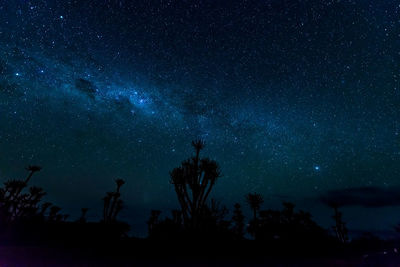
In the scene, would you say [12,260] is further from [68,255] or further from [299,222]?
[299,222]

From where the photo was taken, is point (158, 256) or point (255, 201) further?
point (255, 201)

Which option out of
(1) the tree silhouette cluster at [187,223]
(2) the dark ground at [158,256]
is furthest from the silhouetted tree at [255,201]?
(2) the dark ground at [158,256]

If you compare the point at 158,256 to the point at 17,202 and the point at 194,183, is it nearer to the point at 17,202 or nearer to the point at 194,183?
the point at 194,183

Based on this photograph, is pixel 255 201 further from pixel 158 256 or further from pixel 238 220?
pixel 158 256

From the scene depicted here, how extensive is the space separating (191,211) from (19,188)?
17.4 meters

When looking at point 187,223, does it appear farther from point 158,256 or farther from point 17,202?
point 17,202

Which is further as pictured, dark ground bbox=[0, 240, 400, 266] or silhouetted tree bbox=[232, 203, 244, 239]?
silhouetted tree bbox=[232, 203, 244, 239]

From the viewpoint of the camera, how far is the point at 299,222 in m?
22.4

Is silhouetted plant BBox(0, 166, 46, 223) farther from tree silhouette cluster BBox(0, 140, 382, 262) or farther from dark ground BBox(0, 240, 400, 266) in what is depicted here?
dark ground BBox(0, 240, 400, 266)

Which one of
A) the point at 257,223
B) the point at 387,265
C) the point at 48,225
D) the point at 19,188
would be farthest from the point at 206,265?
the point at 19,188

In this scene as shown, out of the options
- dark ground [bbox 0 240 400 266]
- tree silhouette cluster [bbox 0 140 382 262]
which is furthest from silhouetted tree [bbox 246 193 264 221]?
dark ground [bbox 0 240 400 266]

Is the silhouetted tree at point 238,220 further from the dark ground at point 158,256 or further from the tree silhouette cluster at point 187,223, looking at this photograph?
the dark ground at point 158,256

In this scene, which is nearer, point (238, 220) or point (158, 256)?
point (158, 256)

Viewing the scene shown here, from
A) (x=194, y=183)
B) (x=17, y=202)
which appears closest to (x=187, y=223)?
(x=194, y=183)
